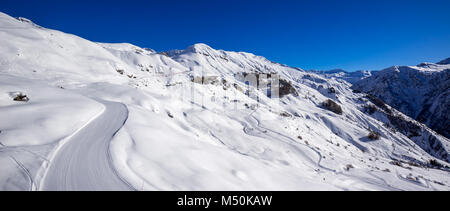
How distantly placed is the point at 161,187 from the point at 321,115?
44.1 m

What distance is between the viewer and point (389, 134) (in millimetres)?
41656

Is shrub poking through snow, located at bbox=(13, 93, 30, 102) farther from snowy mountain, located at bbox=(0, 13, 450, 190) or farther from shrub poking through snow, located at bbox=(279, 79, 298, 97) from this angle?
shrub poking through snow, located at bbox=(279, 79, 298, 97)

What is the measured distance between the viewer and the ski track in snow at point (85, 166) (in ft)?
15.8

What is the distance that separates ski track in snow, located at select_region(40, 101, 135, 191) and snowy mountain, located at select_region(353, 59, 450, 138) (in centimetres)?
12508

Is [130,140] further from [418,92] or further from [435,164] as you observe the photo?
[418,92]

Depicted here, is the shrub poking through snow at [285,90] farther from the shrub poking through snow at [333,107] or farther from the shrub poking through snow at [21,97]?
the shrub poking through snow at [21,97]

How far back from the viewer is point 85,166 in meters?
5.78

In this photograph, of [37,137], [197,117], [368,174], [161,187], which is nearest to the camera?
[161,187]

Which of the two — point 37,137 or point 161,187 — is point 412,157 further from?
point 37,137

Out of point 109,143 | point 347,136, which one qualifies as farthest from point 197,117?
point 347,136

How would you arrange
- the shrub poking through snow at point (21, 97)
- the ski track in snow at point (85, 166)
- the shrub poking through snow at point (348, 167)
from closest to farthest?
the ski track in snow at point (85, 166)
the shrub poking through snow at point (21, 97)
the shrub poking through snow at point (348, 167)

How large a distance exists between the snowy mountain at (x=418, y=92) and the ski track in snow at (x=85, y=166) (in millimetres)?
125083

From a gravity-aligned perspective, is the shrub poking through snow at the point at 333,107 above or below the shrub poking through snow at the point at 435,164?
above

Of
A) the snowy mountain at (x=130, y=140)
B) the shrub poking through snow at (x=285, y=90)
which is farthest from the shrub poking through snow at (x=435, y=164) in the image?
the shrub poking through snow at (x=285, y=90)
